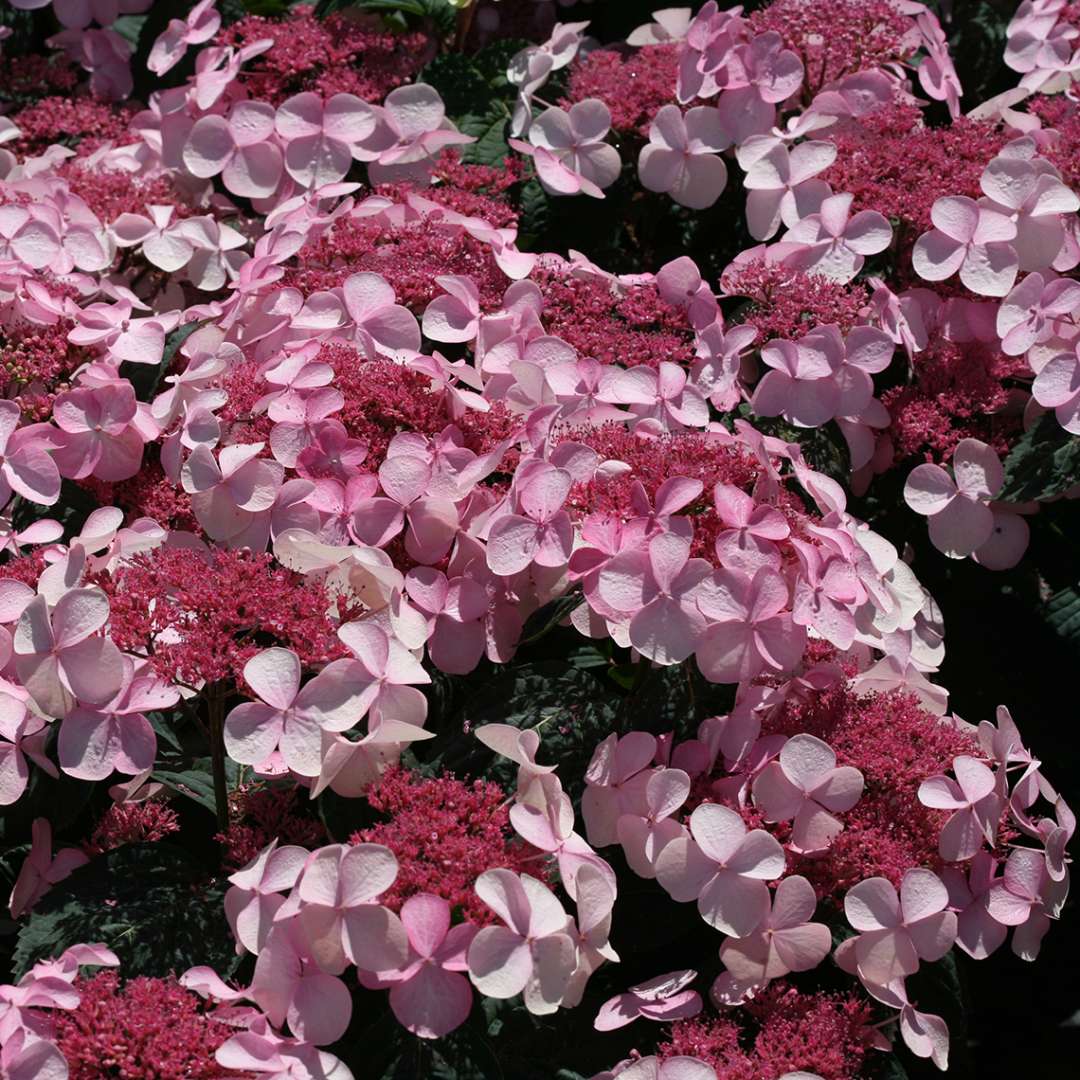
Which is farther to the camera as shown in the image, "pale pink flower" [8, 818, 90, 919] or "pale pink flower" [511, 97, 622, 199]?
"pale pink flower" [511, 97, 622, 199]

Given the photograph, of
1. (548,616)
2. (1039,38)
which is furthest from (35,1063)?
(1039,38)

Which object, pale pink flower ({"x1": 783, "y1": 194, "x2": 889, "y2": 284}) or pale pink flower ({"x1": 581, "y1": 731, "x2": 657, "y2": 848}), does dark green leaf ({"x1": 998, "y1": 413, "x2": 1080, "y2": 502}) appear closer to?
pale pink flower ({"x1": 783, "y1": 194, "x2": 889, "y2": 284})

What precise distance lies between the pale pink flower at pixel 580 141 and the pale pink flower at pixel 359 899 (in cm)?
103

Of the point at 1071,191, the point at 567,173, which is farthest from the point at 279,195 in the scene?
the point at 1071,191

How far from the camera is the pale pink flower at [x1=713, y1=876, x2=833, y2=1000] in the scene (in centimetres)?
124

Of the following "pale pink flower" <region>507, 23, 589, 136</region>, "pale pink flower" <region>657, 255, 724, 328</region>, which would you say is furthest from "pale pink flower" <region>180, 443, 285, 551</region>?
"pale pink flower" <region>507, 23, 589, 136</region>

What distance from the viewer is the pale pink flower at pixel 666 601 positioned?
49.3 inches

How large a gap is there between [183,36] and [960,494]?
1.26m

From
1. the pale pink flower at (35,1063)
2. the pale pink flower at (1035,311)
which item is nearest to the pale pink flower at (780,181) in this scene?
the pale pink flower at (1035,311)

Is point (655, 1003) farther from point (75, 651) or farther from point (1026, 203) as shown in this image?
point (1026, 203)

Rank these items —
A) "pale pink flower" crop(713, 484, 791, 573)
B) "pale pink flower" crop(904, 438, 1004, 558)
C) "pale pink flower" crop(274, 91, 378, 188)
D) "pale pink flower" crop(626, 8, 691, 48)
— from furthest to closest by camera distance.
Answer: "pale pink flower" crop(626, 8, 691, 48) < "pale pink flower" crop(274, 91, 378, 188) < "pale pink flower" crop(904, 438, 1004, 558) < "pale pink flower" crop(713, 484, 791, 573)

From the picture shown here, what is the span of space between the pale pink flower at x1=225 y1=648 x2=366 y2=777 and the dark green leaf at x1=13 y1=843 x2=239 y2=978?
0.18 metres

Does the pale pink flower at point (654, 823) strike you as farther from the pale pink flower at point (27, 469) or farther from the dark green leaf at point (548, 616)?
the pale pink flower at point (27, 469)

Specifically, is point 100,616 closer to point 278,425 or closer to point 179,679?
point 179,679
